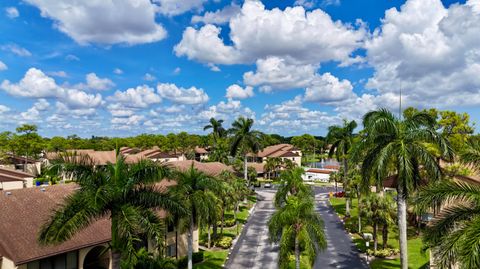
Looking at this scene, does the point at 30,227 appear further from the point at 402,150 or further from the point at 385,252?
the point at 385,252

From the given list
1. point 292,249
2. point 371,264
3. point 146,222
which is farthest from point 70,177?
point 371,264

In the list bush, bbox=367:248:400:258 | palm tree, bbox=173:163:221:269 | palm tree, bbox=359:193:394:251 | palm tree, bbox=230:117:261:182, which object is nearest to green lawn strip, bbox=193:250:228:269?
palm tree, bbox=173:163:221:269

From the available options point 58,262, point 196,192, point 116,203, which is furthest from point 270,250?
point 116,203

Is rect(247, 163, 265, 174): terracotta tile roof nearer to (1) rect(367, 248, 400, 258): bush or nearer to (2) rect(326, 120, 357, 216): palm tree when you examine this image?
(2) rect(326, 120, 357, 216): palm tree

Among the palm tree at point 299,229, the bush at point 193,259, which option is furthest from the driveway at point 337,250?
the bush at point 193,259

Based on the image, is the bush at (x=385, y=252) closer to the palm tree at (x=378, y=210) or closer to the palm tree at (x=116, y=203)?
the palm tree at (x=378, y=210)

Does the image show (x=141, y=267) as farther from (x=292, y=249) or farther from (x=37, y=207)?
(x=292, y=249)
